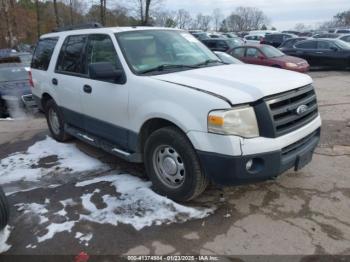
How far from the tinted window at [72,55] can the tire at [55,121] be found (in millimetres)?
755

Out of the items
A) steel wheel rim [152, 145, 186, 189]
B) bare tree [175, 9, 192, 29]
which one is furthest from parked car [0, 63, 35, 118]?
bare tree [175, 9, 192, 29]

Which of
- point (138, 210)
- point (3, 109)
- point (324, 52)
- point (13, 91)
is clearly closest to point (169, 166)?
point (138, 210)

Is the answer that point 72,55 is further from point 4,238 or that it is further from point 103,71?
point 4,238

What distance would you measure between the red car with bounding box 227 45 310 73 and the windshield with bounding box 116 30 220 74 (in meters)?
9.62

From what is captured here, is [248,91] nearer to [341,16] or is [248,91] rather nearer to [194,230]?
[194,230]

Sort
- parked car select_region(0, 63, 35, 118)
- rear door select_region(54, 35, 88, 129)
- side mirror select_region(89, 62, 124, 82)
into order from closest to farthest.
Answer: side mirror select_region(89, 62, 124, 82) → rear door select_region(54, 35, 88, 129) → parked car select_region(0, 63, 35, 118)

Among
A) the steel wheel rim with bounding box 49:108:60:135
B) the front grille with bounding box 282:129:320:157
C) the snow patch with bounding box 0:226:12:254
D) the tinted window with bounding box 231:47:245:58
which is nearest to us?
the snow patch with bounding box 0:226:12:254

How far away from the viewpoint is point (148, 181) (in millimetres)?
4695

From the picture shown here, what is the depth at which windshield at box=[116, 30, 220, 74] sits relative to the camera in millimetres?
4430

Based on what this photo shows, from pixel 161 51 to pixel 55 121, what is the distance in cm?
281

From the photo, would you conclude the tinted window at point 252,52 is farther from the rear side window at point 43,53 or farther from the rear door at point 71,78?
the rear door at point 71,78

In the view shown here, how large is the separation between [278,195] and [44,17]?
50.9m

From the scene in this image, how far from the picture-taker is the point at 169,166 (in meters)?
4.04

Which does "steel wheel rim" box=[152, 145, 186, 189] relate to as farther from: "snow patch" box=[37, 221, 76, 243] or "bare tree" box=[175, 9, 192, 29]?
"bare tree" box=[175, 9, 192, 29]
